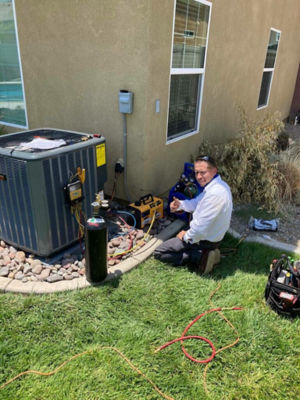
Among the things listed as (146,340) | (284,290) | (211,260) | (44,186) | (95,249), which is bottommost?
(146,340)

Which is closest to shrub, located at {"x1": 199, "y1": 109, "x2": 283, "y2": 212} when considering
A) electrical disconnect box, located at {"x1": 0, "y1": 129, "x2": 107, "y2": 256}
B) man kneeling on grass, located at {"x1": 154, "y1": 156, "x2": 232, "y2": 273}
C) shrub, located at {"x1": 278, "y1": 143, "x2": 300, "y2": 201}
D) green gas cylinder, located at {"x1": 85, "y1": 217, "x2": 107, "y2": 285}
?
shrub, located at {"x1": 278, "y1": 143, "x2": 300, "y2": 201}

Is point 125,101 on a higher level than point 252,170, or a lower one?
higher

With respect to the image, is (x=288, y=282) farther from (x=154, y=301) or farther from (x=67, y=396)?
(x=67, y=396)

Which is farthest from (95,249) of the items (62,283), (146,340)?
(146,340)

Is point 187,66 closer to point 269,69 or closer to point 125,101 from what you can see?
point 125,101

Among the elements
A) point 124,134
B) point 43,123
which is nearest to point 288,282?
point 124,134

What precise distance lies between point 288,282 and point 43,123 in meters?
4.07

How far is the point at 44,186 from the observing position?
2.87 meters

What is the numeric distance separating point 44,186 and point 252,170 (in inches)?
134

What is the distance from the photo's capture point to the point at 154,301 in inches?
111

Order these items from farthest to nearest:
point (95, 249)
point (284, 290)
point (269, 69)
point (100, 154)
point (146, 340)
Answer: point (269, 69)
point (100, 154)
point (95, 249)
point (284, 290)
point (146, 340)

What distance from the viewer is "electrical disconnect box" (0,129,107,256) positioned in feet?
9.41

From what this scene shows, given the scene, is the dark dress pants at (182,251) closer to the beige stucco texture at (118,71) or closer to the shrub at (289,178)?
the beige stucco texture at (118,71)

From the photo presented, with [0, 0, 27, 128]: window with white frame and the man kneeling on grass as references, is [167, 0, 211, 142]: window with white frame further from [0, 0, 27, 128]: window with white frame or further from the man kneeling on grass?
[0, 0, 27, 128]: window with white frame
